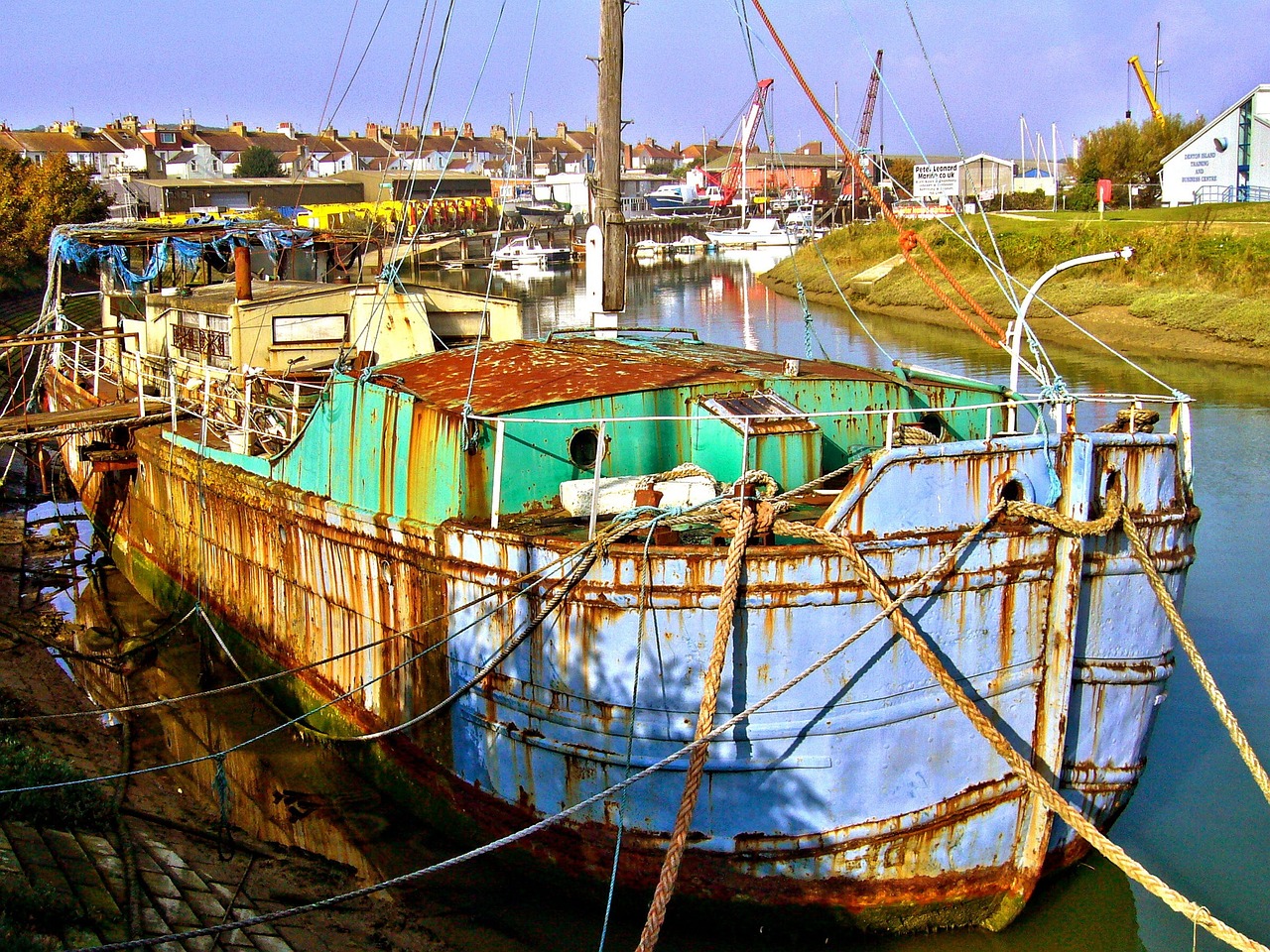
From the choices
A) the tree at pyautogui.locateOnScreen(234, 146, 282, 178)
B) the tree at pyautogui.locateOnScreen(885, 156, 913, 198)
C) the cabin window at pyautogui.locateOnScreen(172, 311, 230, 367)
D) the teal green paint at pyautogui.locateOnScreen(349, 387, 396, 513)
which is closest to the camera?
the teal green paint at pyautogui.locateOnScreen(349, 387, 396, 513)

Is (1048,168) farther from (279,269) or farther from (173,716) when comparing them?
(173,716)

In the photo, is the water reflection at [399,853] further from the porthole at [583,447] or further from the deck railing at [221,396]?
the porthole at [583,447]

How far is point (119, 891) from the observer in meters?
8.26

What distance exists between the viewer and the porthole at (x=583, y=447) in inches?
387

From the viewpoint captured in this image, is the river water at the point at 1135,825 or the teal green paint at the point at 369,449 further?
the teal green paint at the point at 369,449

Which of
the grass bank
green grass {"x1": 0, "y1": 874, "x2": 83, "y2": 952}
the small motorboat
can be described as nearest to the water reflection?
green grass {"x1": 0, "y1": 874, "x2": 83, "y2": 952}

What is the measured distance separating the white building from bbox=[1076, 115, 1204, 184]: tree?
382 inches

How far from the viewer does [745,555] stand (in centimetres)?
812

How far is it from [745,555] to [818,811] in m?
2.01

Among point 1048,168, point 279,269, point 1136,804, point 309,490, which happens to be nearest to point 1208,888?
point 1136,804

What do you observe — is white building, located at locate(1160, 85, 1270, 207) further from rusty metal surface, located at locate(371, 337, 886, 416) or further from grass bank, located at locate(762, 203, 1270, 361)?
rusty metal surface, located at locate(371, 337, 886, 416)

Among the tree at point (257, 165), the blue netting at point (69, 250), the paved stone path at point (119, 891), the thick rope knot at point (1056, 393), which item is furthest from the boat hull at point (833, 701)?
the tree at point (257, 165)

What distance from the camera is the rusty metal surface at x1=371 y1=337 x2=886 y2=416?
9992 mm

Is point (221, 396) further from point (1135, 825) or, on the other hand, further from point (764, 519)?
point (1135, 825)
